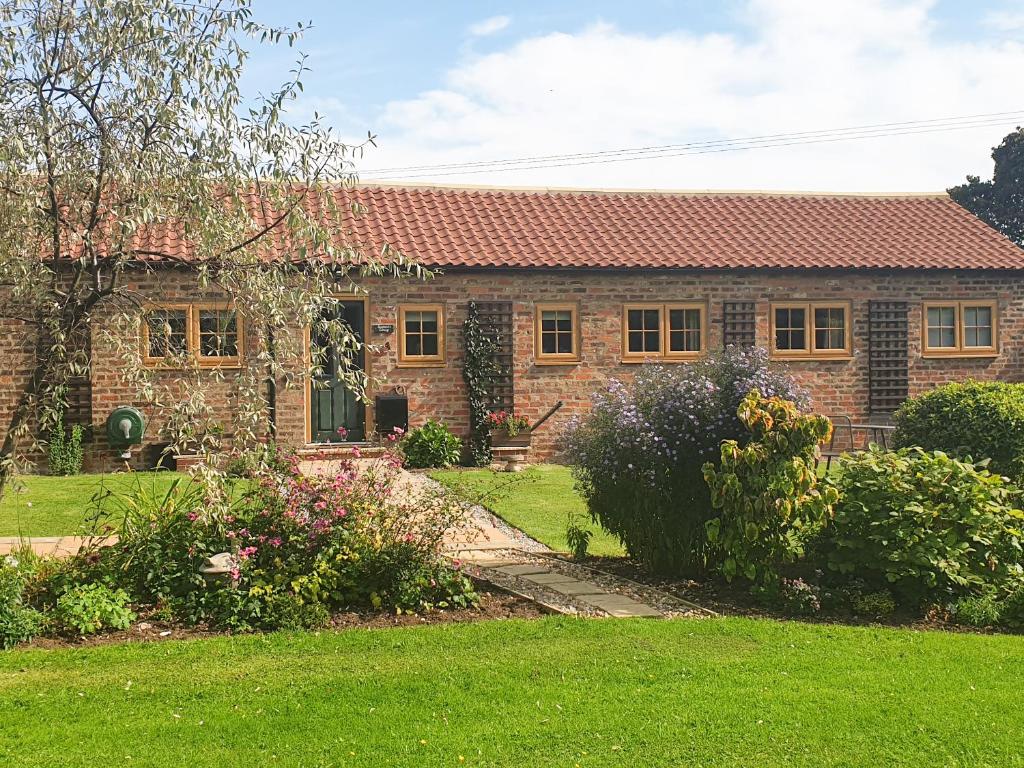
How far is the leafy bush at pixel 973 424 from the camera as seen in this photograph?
11125 mm

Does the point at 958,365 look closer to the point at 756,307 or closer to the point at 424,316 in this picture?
the point at 756,307

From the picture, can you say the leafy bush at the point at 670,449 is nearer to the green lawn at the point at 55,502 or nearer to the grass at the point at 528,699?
the grass at the point at 528,699

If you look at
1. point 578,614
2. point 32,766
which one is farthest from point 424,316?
point 32,766

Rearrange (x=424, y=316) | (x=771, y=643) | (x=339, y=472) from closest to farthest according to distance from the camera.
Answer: (x=771, y=643) < (x=339, y=472) < (x=424, y=316)

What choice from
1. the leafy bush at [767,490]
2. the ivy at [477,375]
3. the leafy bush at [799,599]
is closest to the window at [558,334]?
the ivy at [477,375]

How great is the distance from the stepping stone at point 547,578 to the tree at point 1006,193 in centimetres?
2934

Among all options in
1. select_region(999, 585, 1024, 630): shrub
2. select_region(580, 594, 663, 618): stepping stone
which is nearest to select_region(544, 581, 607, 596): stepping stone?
select_region(580, 594, 663, 618): stepping stone

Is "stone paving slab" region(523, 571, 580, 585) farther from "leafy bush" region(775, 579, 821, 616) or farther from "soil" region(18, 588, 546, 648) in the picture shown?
"leafy bush" region(775, 579, 821, 616)

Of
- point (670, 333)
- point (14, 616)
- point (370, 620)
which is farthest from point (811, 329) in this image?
point (14, 616)

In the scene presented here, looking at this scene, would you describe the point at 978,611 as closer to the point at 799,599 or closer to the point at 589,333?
the point at 799,599

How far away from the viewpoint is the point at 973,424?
11.3 m

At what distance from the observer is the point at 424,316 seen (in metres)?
16.4

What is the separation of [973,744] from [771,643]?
157cm

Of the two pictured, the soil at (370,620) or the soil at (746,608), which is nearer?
the soil at (370,620)
